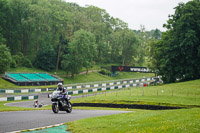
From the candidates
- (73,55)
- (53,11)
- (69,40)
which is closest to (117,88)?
(73,55)

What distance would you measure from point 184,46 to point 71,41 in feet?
144

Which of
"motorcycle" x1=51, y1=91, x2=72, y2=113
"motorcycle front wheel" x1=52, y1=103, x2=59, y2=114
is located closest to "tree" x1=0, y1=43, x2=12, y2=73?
"motorcycle" x1=51, y1=91, x2=72, y2=113

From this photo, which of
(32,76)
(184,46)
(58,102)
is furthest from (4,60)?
(58,102)

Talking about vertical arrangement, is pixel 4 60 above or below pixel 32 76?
above

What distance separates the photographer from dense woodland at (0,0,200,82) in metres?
63.8

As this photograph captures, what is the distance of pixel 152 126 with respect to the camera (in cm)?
1341

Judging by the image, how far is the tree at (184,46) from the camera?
206 feet

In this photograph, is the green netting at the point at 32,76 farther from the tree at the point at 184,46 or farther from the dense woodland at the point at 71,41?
the tree at the point at 184,46

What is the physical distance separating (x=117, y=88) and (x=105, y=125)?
56.2 metres

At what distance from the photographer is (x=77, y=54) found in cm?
9175

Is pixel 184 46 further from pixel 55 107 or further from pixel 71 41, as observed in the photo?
pixel 55 107

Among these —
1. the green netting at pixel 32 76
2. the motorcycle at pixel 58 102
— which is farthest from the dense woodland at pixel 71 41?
the motorcycle at pixel 58 102

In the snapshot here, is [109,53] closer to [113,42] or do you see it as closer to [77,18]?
[113,42]

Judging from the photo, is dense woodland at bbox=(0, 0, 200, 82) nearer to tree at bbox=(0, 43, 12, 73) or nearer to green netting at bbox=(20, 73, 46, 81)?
tree at bbox=(0, 43, 12, 73)
